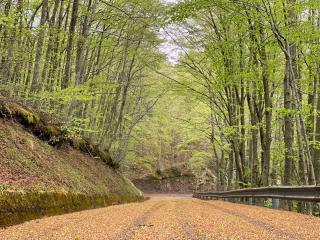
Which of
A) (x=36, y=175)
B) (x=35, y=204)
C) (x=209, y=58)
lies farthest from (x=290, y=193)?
(x=209, y=58)

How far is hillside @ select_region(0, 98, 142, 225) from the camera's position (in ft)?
21.3

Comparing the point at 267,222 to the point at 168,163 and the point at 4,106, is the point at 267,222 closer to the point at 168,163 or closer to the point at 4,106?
the point at 4,106

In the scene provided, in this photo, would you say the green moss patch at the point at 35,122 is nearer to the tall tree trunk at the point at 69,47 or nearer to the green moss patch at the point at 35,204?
the tall tree trunk at the point at 69,47

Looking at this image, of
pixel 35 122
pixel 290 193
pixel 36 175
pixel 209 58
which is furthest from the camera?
pixel 209 58

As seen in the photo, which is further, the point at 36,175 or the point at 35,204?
the point at 36,175

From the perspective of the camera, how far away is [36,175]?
26.6ft

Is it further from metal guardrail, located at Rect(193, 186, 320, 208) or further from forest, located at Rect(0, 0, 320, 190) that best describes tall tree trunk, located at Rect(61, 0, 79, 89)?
metal guardrail, located at Rect(193, 186, 320, 208)

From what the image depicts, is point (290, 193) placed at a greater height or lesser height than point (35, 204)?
greater

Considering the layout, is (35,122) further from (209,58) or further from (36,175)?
(209,58)

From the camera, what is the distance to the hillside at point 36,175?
21.3 ft

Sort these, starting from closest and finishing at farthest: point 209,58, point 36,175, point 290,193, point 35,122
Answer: point 290,193 < point 36,175 < point 35,122 < point 209,58

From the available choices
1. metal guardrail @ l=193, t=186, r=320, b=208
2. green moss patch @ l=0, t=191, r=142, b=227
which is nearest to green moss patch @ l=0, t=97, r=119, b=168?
A: green moss patch @ l=0, t=191, r=142, b=227

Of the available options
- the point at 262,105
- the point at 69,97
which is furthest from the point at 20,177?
the point at 262,105

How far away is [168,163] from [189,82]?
1305 inches
